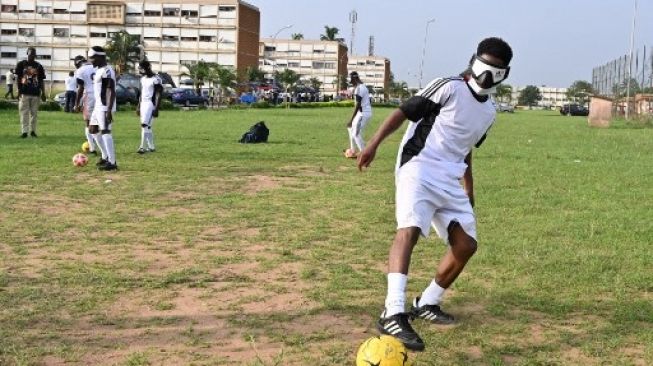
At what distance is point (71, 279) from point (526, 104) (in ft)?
545

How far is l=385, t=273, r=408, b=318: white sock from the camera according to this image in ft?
15.4

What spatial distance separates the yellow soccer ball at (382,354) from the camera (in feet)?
13.2

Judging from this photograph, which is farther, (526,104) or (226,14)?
(526,104)

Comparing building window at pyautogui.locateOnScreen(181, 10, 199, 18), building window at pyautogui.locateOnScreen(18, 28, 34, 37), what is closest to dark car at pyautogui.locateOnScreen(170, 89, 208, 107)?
building window at pyautogui.locateOnScreen(181, 10, 199, 18)

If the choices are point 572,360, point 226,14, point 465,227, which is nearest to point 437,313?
point 465,227

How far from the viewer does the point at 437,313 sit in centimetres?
515

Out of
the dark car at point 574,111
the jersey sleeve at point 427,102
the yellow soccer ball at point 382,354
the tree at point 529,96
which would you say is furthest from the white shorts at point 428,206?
the tree at point 529,96

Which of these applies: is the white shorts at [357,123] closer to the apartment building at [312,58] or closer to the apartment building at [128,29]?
the apartment building at [128,29]

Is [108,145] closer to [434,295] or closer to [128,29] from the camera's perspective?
[434,295]

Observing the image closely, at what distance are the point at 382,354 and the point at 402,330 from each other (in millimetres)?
538

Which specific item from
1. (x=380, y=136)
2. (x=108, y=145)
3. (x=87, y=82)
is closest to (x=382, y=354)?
(x=380, y=136)

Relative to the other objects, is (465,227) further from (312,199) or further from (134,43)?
(134,43)

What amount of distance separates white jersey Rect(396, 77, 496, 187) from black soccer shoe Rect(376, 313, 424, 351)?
876 millimetres

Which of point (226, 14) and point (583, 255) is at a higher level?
point (226, 14)
